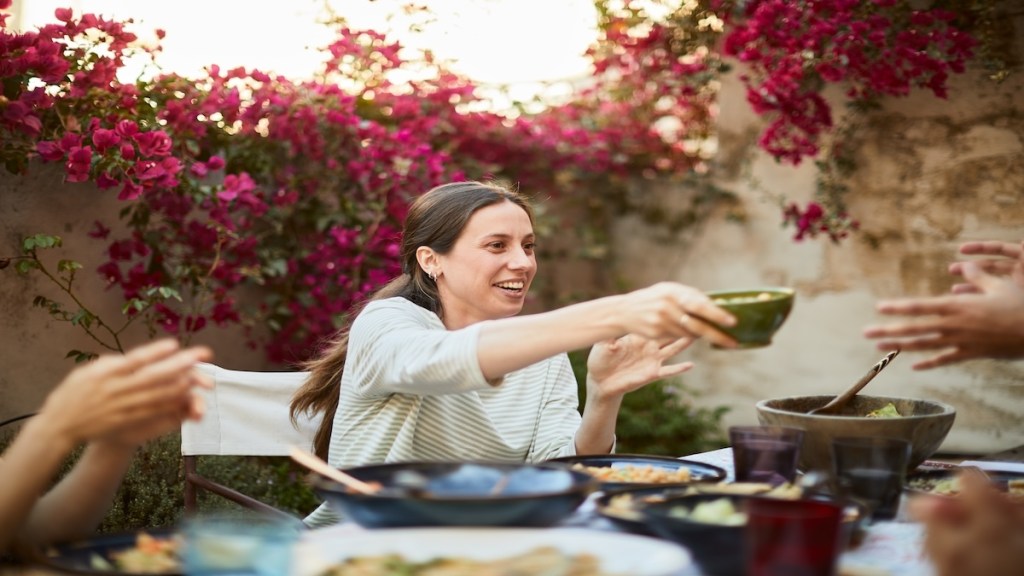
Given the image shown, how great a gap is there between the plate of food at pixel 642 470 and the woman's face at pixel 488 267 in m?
0.67

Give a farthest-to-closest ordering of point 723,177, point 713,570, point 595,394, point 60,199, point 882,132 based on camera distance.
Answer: point 723,177
point 882,132
point 60,199
point 595,394
point 713,570

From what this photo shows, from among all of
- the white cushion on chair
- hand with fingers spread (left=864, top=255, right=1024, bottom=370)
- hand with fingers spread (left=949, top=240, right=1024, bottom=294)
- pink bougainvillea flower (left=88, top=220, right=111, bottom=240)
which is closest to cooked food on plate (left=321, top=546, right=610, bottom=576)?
hand with fingers spread (left=864, top=255, right=1024, bottom=370)

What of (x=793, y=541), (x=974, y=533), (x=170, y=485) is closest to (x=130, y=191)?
(x=170, y=485)

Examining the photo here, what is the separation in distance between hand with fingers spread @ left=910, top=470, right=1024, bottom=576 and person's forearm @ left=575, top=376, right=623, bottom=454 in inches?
39.0

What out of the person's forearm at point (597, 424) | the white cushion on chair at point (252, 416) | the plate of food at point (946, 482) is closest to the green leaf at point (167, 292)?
the white cushion on chair at point (252, 416)

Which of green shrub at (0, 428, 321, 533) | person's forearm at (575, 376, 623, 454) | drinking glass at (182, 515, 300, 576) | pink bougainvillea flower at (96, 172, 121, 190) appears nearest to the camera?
drinking glass at (182, 515, 300, 576)

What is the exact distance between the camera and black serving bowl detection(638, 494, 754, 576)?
3.72 ft

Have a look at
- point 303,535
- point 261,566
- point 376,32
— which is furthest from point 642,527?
point 376,32

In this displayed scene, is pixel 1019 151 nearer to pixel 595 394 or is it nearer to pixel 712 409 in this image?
pixel 712 409

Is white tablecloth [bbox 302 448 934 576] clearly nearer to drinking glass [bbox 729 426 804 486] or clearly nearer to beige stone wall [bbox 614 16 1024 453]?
drinking glass [bbox 729 426 804 486]

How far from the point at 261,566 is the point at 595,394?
1134mm

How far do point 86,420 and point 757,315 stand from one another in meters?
0.87

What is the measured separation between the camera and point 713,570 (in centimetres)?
116

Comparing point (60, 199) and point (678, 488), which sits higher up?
point (60, 199)
